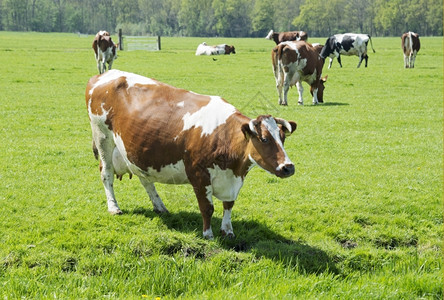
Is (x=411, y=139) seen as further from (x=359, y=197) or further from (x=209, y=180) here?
(x=209, y=180)

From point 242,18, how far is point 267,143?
6781 inches

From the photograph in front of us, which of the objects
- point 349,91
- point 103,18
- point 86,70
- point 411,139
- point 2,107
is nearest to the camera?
point 411,139

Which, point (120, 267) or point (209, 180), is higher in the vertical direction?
point (209, 180)

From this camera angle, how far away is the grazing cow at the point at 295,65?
17.9 meters

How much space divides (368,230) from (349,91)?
16.2 meters

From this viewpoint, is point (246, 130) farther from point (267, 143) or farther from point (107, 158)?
Result: point (107, 158)

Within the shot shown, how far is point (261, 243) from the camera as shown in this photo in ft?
20.7

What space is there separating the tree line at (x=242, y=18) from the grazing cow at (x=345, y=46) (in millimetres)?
121797

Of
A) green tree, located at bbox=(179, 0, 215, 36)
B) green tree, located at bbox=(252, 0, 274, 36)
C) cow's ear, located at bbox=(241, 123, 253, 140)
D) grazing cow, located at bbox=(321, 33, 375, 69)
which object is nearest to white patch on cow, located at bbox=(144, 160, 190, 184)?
cow's ear, located at bbox=(241, 123, 253, 140)

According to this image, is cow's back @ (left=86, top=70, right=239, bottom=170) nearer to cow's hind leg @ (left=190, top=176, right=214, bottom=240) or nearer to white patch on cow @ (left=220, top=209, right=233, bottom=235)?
cow's hind leg @ (left=190, top=176, right=214, bottom=240)

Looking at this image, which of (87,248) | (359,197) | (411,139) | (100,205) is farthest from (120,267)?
(411,139)

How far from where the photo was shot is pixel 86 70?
93.8ft

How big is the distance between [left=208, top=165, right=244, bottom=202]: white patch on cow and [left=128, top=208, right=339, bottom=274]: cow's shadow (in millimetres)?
595

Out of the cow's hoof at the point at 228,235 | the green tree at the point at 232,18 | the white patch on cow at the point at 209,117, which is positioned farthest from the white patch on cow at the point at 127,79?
the green tree at the point at 232,18
